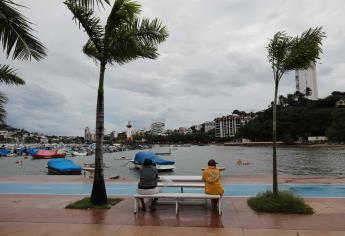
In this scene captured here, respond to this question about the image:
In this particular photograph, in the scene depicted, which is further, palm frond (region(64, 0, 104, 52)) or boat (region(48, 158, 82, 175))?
boat (region(48, 158, 82, 175))

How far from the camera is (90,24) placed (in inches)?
434

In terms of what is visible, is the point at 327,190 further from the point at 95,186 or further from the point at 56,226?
the point at 56,226

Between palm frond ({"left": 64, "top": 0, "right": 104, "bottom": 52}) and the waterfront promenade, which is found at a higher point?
palm frond ({"left": 64, "top": 0, "right": 104, "bottom": 52})

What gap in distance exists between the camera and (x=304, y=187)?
15.0 metres

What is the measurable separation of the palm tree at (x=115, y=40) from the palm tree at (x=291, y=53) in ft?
10.7

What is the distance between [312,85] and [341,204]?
198 metres

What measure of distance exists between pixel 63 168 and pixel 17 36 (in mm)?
28811

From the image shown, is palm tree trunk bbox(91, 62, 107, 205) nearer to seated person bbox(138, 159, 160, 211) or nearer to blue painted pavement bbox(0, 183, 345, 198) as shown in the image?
seated person bbox(138, 159, 160, 211)

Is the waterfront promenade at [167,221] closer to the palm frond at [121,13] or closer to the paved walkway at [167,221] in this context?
the paved walkway at [167,221]

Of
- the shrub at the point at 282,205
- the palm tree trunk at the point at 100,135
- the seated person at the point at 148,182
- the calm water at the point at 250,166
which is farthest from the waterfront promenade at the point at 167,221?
the calm water at the point at 250,166

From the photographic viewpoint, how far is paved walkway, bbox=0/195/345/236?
8.00 metres

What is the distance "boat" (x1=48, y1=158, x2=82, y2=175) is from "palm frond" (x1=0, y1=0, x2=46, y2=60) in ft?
90.5

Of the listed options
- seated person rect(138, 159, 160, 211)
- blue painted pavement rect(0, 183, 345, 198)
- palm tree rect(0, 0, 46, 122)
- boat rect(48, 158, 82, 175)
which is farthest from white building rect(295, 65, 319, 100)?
palm tree rect(0, 0, 46, 122)

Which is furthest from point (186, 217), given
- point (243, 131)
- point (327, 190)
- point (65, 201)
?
point (243, 131)
